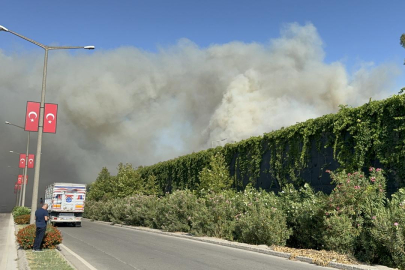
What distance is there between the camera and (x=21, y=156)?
4328 cm

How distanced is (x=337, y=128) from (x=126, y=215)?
21950 millimetres

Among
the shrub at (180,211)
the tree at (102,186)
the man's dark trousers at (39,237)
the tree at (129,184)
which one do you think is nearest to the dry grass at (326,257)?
the man's dark trousers at (39,237)

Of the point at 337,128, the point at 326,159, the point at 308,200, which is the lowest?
the point at 308,200

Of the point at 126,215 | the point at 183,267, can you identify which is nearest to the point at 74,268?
the point at 183,267

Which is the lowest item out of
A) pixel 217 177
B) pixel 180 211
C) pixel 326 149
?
pixel 180 211

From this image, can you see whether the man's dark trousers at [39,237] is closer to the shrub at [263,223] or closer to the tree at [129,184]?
the shrub at [263,223]

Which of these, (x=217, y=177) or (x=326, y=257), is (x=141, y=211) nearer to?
(x=217, y=177)

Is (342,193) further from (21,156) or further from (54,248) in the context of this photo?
(21,156)

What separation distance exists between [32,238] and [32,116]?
5197mm

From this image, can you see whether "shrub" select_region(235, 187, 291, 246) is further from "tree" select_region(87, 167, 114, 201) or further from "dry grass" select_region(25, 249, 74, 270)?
"tree" select_region(87, 167, 114, 201)

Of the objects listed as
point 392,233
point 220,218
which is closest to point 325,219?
point 392,233

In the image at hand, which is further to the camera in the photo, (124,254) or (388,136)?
(388,136)

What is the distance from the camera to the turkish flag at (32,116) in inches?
638

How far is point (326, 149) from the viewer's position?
67.6 feet
